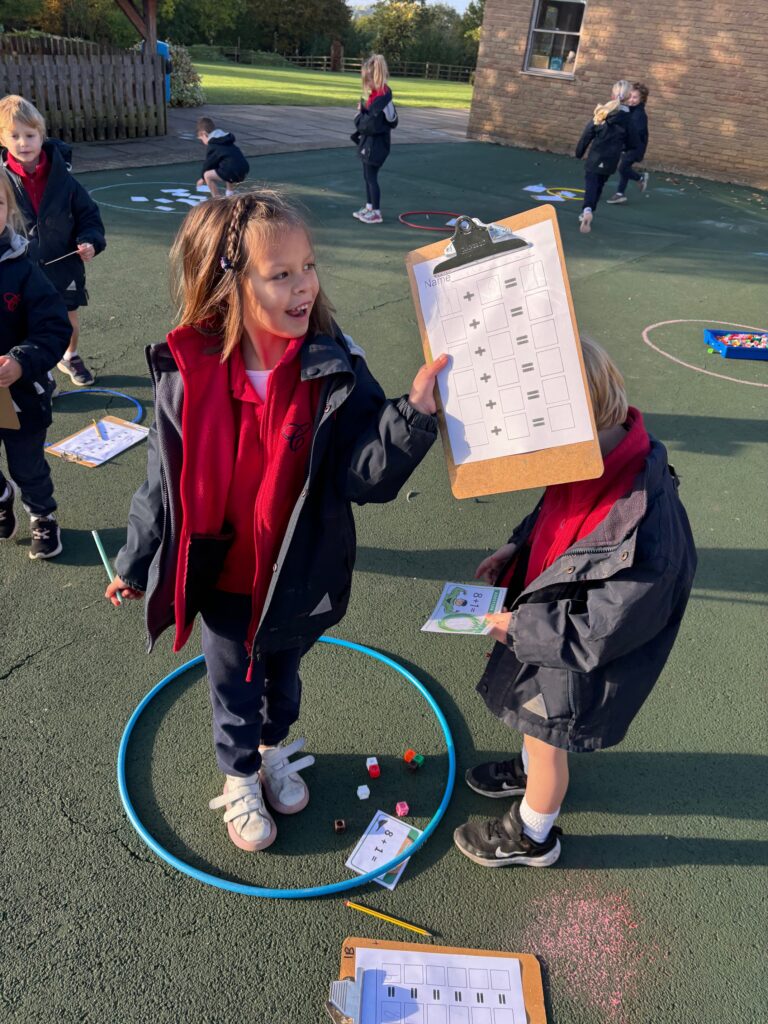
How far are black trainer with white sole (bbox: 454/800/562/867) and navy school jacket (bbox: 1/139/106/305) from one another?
4.06 metres

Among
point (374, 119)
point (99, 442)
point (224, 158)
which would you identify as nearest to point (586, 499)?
point (99, 442)

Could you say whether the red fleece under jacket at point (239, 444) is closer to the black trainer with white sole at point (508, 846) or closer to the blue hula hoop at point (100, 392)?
the black trainer with white sole at point (508, 846)

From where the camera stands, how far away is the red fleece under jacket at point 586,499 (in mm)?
1938

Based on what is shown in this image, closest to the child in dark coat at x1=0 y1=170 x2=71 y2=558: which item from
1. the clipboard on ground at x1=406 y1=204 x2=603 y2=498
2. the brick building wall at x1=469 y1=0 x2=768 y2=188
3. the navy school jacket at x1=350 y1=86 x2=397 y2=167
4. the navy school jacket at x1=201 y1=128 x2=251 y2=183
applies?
the clipboard on ground at x1=406 y1=204 x2=603 y2=498

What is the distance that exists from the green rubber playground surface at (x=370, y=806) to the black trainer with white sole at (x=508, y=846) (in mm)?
57

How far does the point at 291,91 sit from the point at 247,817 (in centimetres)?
3372

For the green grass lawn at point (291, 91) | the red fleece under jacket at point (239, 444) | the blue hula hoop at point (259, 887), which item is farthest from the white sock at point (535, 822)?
the green grass lawn at point (291, 91)

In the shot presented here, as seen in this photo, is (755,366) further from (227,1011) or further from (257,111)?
(257,111)

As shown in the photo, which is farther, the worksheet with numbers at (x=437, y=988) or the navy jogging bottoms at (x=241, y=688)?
the navy jogging bottoms at (x=241, y=688)

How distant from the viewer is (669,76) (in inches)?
647

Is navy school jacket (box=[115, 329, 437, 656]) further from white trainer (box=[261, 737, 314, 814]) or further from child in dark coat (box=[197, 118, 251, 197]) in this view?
child in dark coat (box=[197, 118, 251, 197])

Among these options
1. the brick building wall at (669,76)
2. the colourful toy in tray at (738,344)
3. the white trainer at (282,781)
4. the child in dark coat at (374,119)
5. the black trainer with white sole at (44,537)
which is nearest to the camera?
the white trainer at (282,781)

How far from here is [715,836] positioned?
108 inches

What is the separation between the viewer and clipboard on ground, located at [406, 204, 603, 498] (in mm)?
1769
